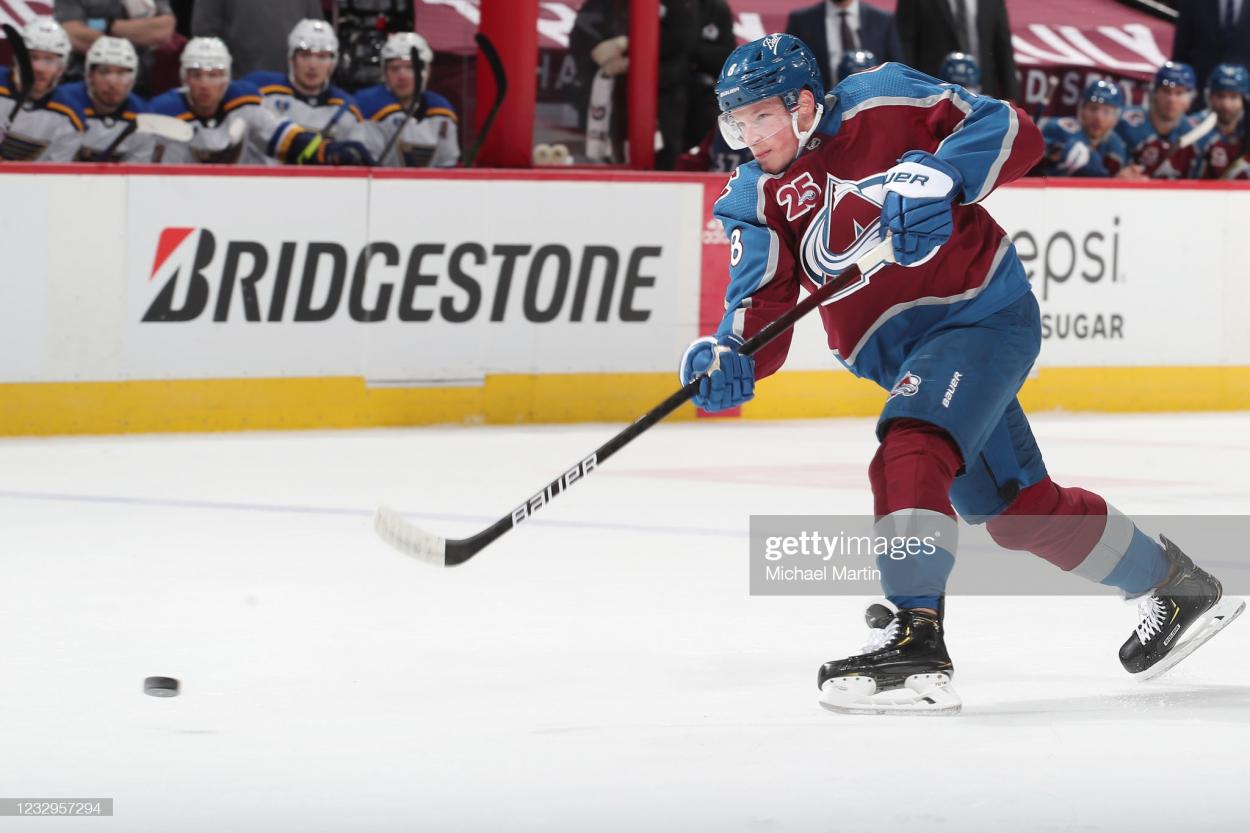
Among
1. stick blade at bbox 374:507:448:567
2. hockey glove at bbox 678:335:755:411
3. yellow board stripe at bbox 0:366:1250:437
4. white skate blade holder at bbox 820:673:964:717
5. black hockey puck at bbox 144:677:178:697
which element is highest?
hockey glove at bbox 678:335:755:411

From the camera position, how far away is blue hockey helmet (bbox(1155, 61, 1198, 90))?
406 inches

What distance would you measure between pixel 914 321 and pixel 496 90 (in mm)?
5045

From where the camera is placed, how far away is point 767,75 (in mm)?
3711

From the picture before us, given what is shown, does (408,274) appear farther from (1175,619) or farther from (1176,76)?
(1175,619)

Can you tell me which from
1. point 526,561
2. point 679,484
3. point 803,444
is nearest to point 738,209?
point 526,561

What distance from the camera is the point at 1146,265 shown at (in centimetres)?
920

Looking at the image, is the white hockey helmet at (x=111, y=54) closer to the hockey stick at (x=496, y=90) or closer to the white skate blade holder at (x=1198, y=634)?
the hockey stick at (x=496, y=90)

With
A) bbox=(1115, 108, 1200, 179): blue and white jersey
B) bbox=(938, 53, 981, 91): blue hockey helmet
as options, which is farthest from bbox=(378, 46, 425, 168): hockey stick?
bbox=(1115, 108, 1200, 179): blue and white jersey

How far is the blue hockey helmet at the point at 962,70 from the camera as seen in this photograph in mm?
9391

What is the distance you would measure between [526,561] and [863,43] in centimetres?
477

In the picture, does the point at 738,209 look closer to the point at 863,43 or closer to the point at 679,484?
the point at 679,484

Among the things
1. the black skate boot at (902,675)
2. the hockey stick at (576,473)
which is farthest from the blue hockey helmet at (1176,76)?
the black skate boot at (902,675)

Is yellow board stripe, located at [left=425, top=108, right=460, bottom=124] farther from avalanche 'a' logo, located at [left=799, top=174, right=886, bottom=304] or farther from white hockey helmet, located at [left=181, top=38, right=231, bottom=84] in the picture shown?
avalanche 'a' logo, located at [left=799, top=174, right=886, bottom=304]

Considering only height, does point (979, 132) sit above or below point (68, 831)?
Result: above
